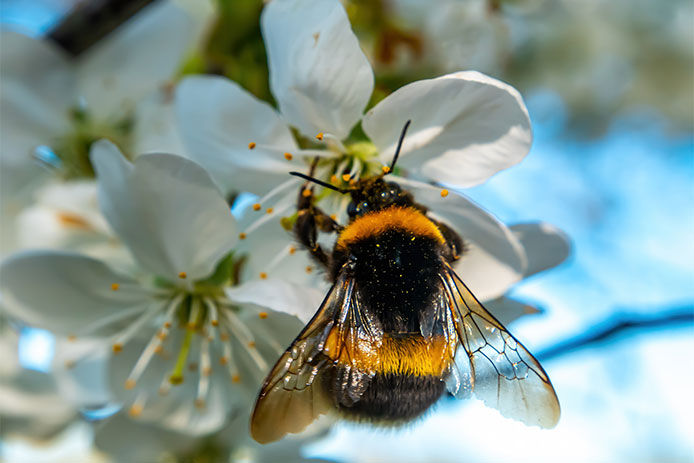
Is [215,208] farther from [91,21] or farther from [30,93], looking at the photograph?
[30,93]

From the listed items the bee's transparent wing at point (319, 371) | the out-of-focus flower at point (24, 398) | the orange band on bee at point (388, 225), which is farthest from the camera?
the out-of-focus flower at point (24, 398)

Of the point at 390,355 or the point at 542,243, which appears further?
the point at 542,243

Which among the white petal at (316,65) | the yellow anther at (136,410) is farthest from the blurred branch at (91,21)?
the yellow anther at (136,410)

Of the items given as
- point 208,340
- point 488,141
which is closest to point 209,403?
point 208,340

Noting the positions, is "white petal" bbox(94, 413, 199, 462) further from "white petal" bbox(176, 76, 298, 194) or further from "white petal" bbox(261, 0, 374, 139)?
"white petal" bbox(261, 0, 374, 139)

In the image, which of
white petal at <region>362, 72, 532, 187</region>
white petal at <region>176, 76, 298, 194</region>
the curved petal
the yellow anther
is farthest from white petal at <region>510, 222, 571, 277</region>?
the curved petal

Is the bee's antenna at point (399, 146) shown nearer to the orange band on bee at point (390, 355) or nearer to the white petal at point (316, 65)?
the white petal at point (316, 65)

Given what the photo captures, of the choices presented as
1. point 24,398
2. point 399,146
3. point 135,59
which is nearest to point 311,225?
point 399,146
